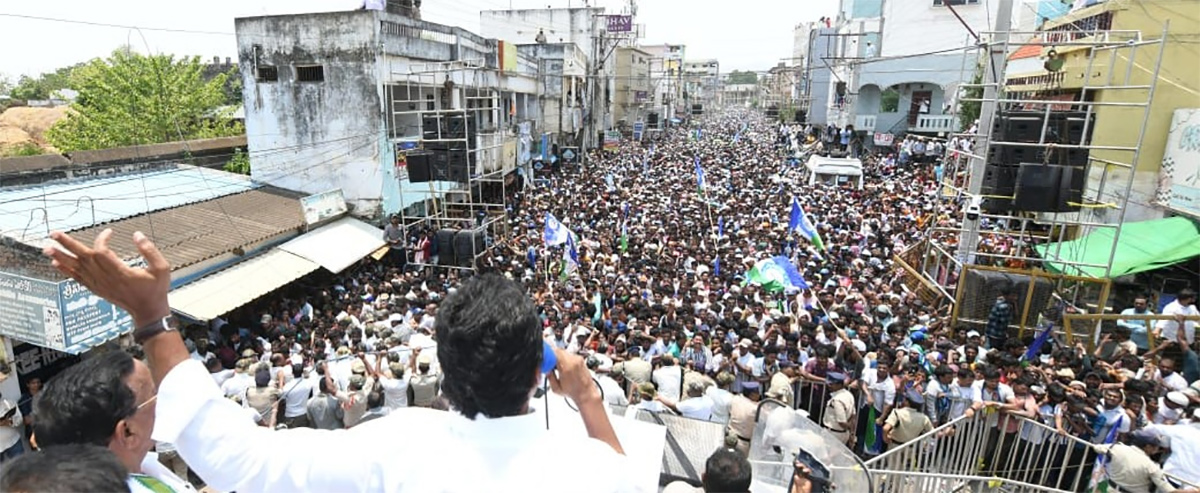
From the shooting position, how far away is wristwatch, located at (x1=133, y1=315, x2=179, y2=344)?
4.43 feet

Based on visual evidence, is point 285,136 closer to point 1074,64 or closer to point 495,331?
point 495,331

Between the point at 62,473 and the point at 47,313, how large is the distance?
7770mm

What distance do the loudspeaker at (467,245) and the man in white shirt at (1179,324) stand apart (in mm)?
10849

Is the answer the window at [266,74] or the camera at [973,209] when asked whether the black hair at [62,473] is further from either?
the window at [266,74]

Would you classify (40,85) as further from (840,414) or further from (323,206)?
(840,414)

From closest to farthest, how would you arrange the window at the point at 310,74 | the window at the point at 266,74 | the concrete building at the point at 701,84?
the window at the point at 310,74 < the window at the point at 266,74 < the concrete building at the point at 701,84

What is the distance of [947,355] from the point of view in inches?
304

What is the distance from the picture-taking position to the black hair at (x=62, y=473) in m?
1.29

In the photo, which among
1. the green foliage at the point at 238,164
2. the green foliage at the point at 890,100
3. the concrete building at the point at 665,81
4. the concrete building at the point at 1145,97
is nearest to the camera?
the concrete building at the point at 1145,97

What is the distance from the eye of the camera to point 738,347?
7.56 meters

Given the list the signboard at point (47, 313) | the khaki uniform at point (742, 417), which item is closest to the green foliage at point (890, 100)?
the khaki uniform at point (742, 417)

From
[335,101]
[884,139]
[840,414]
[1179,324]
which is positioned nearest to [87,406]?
[840,414]

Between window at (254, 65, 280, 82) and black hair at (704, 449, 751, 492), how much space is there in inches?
627

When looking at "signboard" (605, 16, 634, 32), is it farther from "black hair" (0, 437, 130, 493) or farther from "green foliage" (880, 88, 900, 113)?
"black hair" (0, 437, 130, 493)
